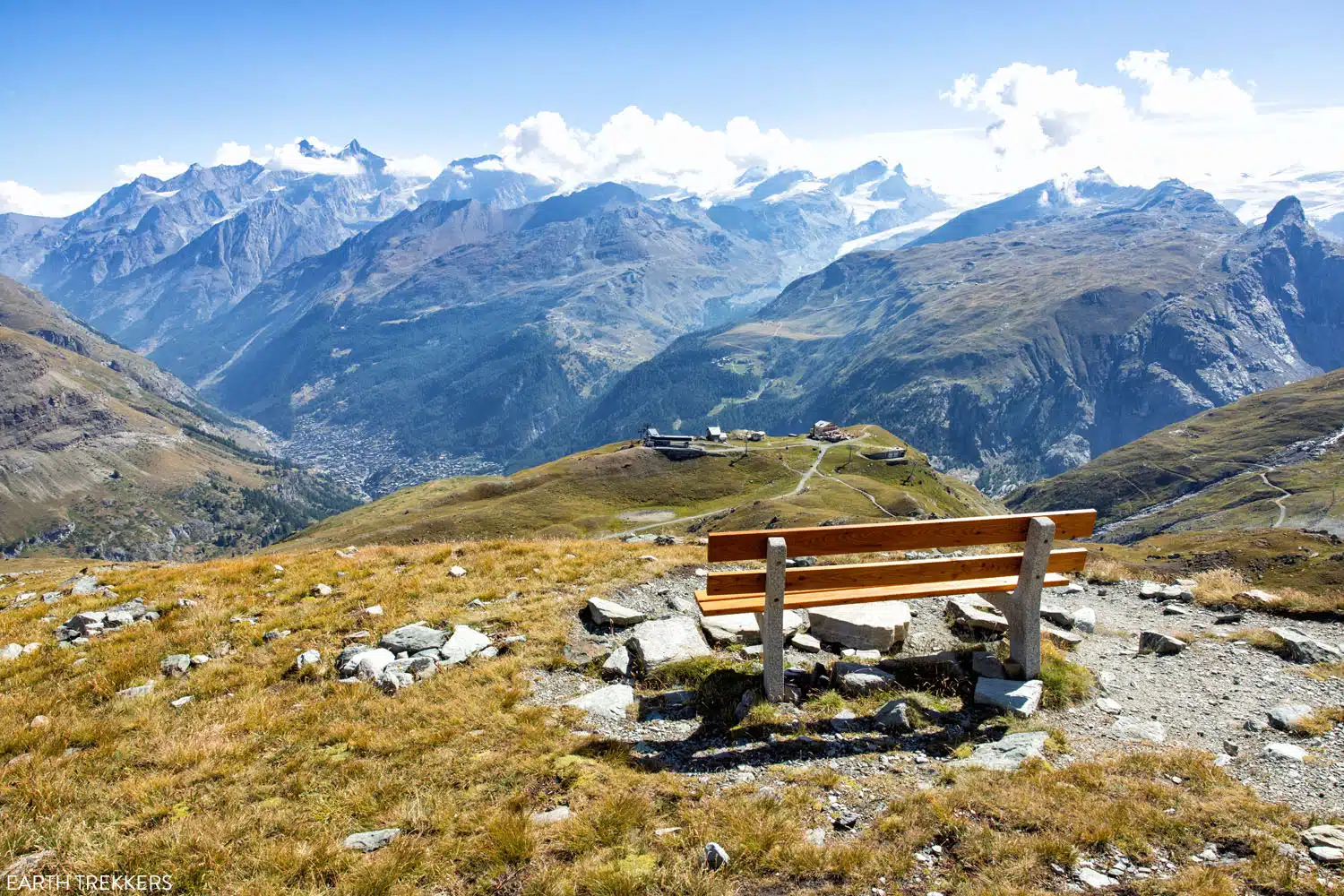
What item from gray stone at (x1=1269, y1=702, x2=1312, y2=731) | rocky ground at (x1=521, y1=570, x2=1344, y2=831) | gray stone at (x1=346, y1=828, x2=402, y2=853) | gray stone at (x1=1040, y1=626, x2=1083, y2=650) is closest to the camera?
gray stone at (x1=346, y1=828, x2=402, y2=853)

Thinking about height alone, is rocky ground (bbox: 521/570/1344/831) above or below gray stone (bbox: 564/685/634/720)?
below

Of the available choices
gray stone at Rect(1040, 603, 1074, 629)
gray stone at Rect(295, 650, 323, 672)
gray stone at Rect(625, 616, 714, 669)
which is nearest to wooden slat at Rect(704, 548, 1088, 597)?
gray stone at Rect(625, 616, 714, 669)

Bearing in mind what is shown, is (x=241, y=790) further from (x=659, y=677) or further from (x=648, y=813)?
(x=659, y=677)

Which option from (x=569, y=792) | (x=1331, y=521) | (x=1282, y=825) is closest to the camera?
(x=1282, y=825)

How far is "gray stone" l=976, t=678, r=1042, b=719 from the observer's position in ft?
33.4

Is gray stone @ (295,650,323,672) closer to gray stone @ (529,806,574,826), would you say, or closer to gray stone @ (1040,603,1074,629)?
gray stone @ (529,806,574,826)

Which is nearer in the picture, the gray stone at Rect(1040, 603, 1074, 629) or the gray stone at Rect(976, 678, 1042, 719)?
the gray stone at Rect(976, 678, 1042, 719)

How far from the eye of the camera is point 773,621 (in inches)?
395

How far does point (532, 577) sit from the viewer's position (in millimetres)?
16422

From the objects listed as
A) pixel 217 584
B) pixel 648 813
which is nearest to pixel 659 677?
pixel 648 813

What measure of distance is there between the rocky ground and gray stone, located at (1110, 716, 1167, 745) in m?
0.02

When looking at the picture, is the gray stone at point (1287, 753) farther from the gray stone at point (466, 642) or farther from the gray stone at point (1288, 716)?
the gray stone at point (466, 642)

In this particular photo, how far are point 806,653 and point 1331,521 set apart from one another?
251905 millimetres

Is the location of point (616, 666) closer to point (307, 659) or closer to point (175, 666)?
point (307, 659)
